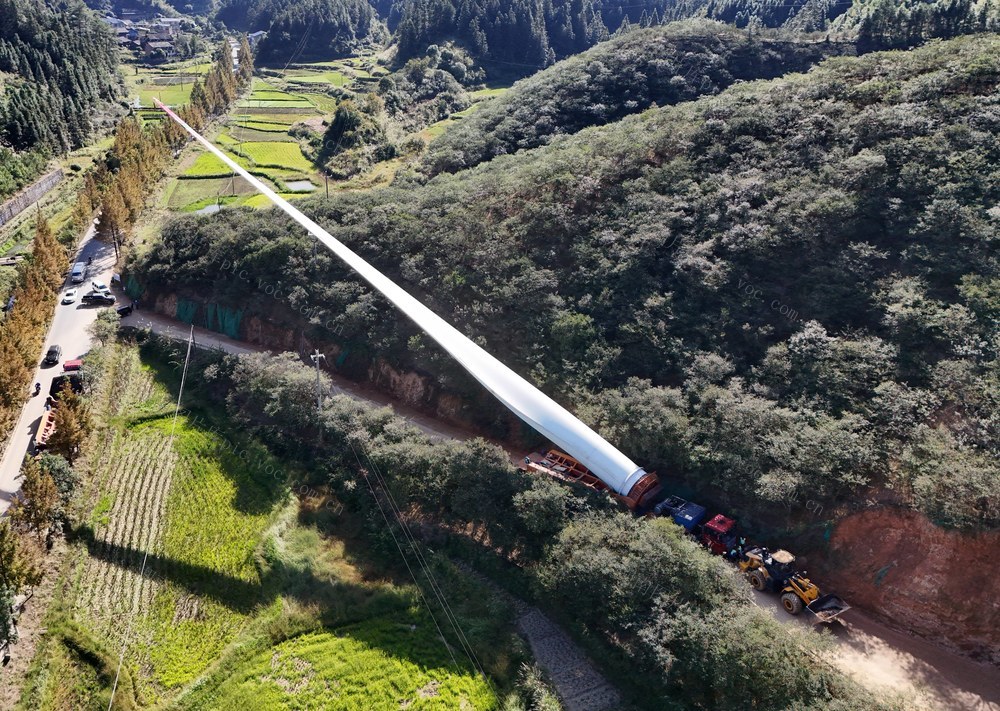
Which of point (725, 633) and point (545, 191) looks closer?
point (725, 633)

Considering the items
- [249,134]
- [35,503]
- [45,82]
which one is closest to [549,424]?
[35,503]

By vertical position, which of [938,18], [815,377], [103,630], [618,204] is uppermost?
[938,18]

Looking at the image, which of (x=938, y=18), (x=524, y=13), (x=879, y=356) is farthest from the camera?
(x=524, y=13)

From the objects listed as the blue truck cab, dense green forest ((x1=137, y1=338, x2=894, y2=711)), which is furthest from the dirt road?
the blue truck cab

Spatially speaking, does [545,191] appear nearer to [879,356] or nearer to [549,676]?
[879,356]

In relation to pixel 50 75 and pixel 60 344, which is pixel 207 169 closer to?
pixel 50 75

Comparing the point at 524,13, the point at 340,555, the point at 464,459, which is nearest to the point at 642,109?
the point at 464,459

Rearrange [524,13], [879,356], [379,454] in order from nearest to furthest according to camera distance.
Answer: [879,356] < [379,454] < [524,13]

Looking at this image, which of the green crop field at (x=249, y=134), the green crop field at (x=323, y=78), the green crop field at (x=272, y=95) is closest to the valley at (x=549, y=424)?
the green crop field at (x=249, y=134)
